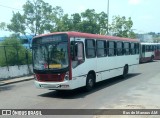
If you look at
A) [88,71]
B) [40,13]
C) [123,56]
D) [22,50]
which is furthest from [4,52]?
[40,13]

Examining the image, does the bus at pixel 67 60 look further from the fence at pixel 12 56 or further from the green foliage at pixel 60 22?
the green foliage at pixel 60 22

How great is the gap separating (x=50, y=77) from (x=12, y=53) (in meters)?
11.7

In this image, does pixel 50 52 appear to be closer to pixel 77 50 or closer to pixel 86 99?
pixel 77 50

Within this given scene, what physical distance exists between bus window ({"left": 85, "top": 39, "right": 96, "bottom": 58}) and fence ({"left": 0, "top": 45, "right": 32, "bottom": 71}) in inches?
348

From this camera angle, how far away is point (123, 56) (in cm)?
1939

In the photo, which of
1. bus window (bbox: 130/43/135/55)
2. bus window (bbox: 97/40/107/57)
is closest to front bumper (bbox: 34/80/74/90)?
bus window (bbox: 97/40/107/57)

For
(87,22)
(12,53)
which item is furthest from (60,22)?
(12,53)

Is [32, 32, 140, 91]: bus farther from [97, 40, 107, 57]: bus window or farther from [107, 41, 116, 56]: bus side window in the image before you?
[107, 41, 116, 56]: bus side window

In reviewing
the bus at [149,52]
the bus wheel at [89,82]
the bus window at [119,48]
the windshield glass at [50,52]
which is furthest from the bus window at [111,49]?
the bus at [149,52]

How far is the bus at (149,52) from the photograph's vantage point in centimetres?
3853

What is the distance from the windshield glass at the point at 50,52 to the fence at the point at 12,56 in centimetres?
893

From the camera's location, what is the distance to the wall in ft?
68.9

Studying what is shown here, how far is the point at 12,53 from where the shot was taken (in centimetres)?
2359

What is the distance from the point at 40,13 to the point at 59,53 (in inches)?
1781
